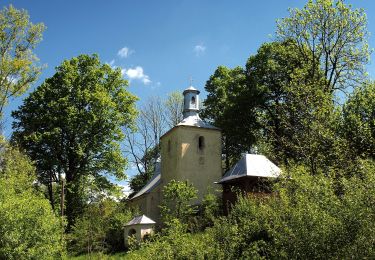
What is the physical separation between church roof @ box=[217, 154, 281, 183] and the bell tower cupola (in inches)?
333

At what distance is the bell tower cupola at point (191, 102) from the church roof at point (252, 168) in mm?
8465

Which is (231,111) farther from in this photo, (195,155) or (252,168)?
(252,168)

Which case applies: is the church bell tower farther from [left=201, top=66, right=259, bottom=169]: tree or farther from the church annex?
[left=201, top=66, right=259, bottom=169]: tree

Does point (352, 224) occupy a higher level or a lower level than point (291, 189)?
lower

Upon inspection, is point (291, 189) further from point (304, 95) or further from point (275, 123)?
point (275, 123)

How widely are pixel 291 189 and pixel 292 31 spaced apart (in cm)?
1823

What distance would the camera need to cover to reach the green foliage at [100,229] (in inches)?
1048

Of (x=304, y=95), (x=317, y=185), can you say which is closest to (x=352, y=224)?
(x=317, y=185)

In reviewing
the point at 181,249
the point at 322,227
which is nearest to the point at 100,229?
the point at 181,249

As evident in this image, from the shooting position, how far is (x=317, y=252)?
35.6 ft

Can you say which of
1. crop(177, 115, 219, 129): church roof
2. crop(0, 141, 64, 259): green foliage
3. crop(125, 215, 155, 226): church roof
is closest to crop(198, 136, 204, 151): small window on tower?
crop(177, 115, 219, 129): church roof

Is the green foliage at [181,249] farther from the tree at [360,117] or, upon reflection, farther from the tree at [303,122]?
the tree at [360,117]

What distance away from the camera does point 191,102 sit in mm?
36250

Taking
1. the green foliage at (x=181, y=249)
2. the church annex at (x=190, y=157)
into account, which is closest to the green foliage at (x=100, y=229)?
A: the church annex at (x=190, y=157)
